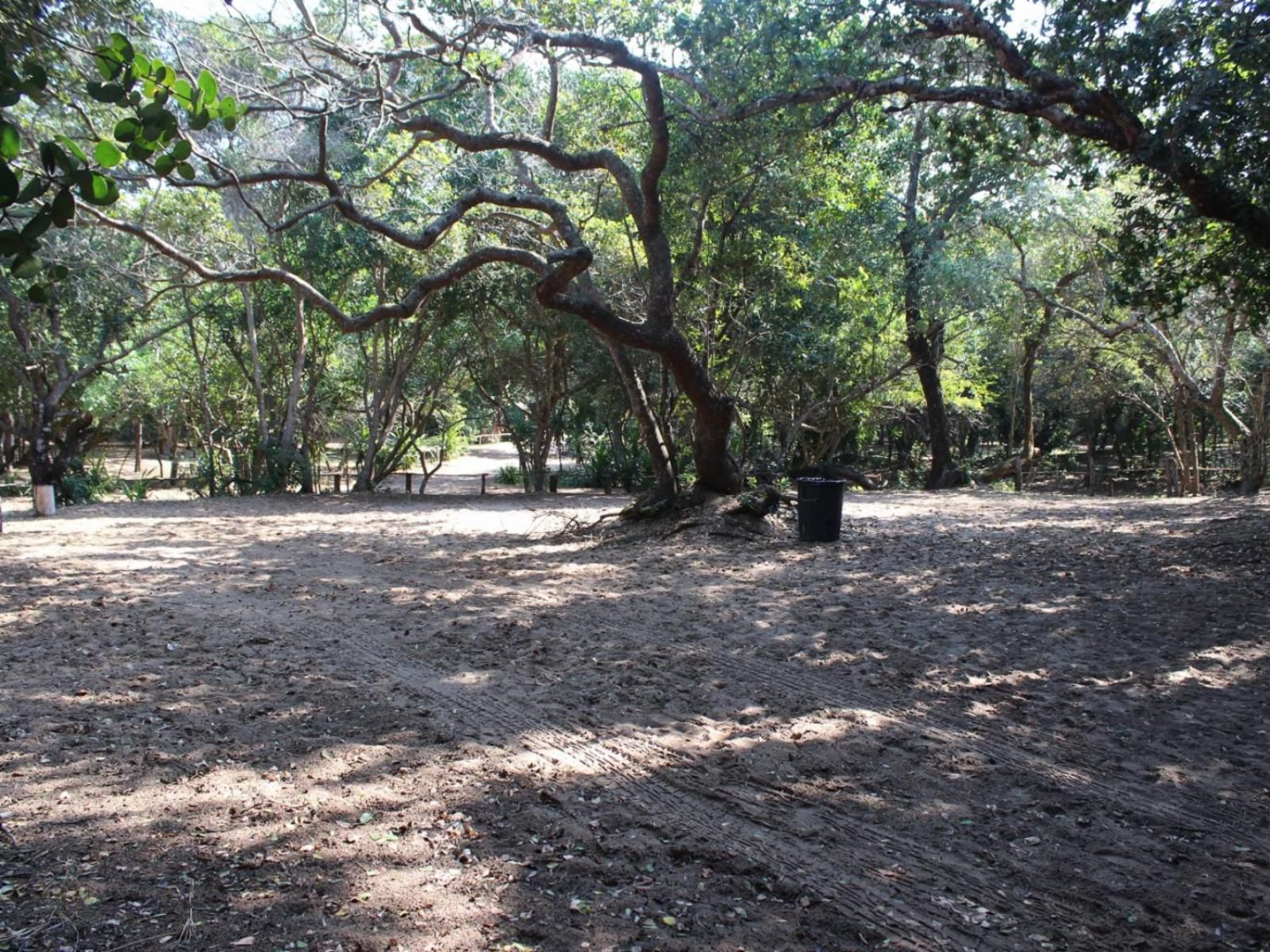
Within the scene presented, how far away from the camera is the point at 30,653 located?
5.23 metres

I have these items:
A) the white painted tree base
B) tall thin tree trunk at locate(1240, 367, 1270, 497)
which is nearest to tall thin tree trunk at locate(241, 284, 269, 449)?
the white painted tree base

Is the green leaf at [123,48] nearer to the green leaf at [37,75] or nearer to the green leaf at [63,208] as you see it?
the green leaf at [37,75]

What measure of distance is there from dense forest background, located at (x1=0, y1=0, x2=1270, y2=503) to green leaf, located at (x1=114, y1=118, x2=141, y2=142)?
Answer: 15 millimetres

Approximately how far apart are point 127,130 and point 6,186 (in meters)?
0.28

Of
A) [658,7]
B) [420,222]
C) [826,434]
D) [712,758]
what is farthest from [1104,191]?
[712,758]

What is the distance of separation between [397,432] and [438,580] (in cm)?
1343

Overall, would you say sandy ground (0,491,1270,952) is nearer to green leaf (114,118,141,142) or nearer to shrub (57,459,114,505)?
green leaf (114,118,141,142)

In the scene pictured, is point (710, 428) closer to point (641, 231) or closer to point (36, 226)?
point (641, 231)

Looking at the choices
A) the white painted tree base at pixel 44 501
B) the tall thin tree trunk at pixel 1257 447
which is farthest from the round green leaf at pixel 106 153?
the tall thin tree trunk at pixel 1257 447

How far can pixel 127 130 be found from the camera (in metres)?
1.73

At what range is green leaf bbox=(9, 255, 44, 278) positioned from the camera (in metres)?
1.66

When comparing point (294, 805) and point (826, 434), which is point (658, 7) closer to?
point (294, 805)

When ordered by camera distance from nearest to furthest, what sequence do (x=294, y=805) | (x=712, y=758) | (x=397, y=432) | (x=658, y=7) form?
(x=294, y=805) → (x=712, y=758) → (x=658, y=7) → (x=397, y=432)

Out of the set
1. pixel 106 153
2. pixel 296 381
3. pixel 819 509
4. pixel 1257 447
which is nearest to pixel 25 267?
pixel 106 153
